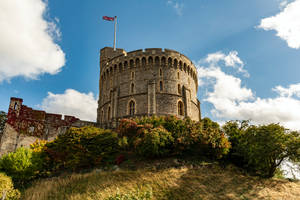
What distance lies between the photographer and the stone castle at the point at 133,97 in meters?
23.8

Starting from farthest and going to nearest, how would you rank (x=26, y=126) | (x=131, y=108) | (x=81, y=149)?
(x=131, y=108)
(x=26, y=126)
(x=81, y=149)

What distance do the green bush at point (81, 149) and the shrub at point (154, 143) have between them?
2925 millimetres

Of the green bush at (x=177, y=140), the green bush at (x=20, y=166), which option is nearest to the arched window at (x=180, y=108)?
the green bush at (x=177, y=140)

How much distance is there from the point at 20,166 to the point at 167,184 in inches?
442

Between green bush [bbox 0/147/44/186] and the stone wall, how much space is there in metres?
6.81

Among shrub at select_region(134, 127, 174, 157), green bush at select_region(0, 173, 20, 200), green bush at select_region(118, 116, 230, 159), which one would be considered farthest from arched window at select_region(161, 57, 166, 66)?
green bush at select_region(0, 173, 20, 200)

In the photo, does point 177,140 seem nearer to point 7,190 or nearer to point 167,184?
point 167,184

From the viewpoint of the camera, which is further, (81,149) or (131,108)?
(131,108)

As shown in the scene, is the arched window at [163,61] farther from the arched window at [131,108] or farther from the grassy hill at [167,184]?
the grassy hill at [167,184]

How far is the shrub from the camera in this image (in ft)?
53.2

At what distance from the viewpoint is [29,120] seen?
23.8m

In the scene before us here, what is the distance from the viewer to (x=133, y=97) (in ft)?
90.1

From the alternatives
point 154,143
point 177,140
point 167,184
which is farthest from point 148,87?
point 167,184

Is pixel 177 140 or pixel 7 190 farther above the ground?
pixel 177 140
